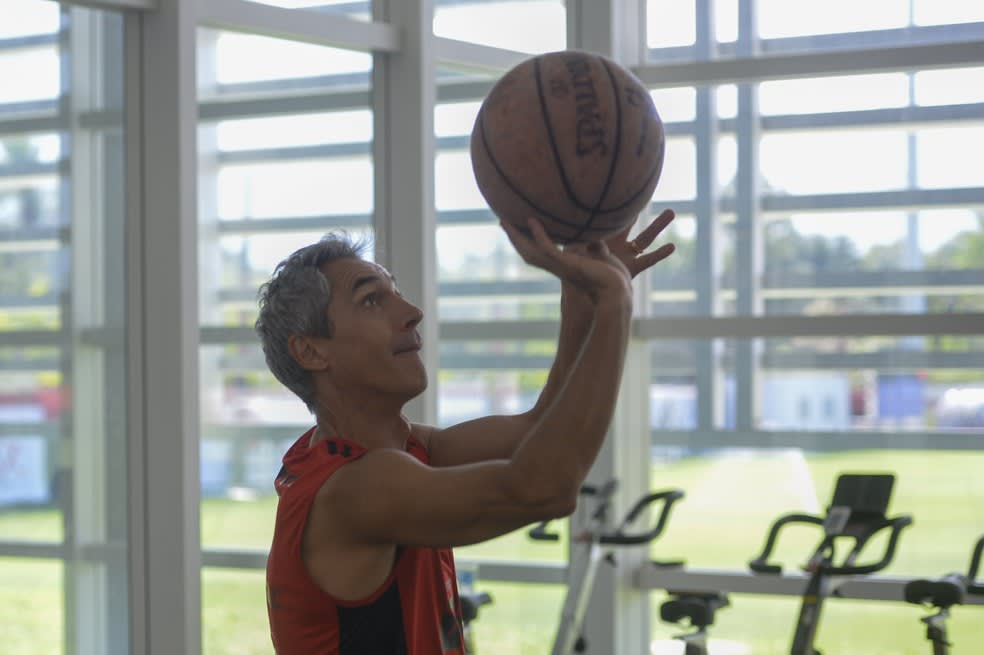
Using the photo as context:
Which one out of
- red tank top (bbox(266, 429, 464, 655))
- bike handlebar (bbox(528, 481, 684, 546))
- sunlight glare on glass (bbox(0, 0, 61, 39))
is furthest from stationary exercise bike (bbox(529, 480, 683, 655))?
red tank top (bbox(266, 429, 464, 655))

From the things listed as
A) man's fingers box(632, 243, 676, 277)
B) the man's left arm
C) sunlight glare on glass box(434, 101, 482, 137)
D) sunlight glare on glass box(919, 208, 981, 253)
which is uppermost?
sunlight glare on glass box(434, 101, 482, 137)

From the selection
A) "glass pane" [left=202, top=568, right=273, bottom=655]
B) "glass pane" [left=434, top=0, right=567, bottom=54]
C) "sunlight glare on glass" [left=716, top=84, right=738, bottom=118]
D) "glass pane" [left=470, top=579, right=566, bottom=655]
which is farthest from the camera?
"sunlight glare on glass" [left=716, top=84, right=738, bottom=118]

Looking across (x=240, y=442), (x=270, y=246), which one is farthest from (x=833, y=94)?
(x=240, y=442)

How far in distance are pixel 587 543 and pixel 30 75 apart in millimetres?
2253

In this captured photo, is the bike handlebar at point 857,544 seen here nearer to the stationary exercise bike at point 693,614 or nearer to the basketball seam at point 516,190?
the stationary exercise bike at point 693,614

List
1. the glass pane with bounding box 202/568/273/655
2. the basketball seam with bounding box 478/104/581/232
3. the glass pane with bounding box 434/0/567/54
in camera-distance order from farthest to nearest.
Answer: the glass pane with bounding box 434/0/567/54 < the glass pane with bounding box 202/568/273/655 < the basketball seam with bounding box 478/104/581/232

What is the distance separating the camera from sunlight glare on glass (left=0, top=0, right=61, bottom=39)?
2902 mm

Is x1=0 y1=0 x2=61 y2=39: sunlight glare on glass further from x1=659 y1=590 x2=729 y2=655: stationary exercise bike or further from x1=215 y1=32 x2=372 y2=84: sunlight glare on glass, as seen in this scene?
x1=659 y1=590 x2=729 y2=655: stationary exercise bike

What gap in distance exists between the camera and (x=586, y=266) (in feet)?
4.81

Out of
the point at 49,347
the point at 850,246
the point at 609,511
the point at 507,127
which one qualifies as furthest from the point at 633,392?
the point at 507,127

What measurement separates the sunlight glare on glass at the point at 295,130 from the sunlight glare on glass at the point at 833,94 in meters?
1.68

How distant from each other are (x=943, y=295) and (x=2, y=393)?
3.20m

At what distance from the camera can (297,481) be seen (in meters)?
1.62

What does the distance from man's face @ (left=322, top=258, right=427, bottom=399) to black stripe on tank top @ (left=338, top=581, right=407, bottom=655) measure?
302 millimetres
